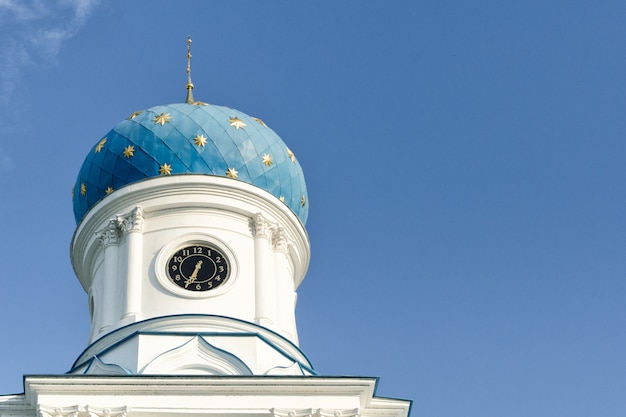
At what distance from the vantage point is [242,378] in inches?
731

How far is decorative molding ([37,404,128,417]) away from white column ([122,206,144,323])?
8.19 feet

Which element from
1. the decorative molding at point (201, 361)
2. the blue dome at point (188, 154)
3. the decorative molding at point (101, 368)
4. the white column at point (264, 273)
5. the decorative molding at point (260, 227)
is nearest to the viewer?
the decorative molding at point (101, 368)

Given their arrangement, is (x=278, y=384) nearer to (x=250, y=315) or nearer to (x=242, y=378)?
(x=242, y=378)

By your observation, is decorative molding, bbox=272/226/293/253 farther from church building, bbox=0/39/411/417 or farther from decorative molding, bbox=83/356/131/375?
decorative molding, bbox=83/356/131/375

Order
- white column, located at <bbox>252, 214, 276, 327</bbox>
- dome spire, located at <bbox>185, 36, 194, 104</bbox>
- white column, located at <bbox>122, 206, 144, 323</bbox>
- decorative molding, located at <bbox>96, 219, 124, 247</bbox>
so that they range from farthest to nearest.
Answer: dome spire, located at <bbox>185, 36, 194, 104</bbox> → decorative molding, located at <bbox>96, 219, 124, 247</bbox> → white column, located at <bbox>252, 214, 276, 327</bbox> → white column, located at <bbox>122, 206, 144, 323</bbox>

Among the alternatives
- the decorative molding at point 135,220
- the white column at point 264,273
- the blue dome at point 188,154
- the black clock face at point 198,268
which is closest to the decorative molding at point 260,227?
the white column at point 264,273

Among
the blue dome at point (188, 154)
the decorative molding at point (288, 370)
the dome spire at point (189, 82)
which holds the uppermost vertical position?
the dome spire at point (189, 82)

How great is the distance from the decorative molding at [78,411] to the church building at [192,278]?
1 centimetres

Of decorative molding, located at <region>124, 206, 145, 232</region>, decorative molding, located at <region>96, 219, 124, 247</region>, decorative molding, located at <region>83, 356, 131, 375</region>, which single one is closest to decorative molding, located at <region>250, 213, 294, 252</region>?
decorative molding, located at <region>124, 206, 145, 232</region>

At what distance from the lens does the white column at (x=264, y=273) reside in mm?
20938

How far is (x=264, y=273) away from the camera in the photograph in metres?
21.4

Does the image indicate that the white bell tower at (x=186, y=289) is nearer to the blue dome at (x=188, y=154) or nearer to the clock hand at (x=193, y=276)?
the clock hand at (x=193, y=276)

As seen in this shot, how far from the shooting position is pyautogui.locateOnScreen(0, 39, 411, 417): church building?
60.5 feet

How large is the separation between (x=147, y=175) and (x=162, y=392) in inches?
189
